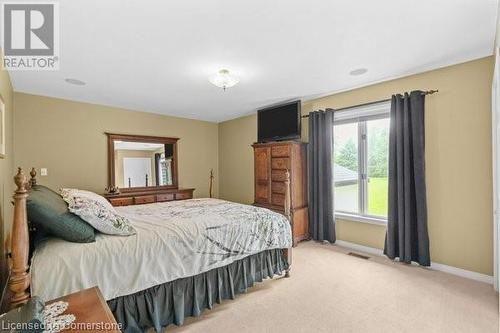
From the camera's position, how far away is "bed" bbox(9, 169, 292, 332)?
4.81 feet

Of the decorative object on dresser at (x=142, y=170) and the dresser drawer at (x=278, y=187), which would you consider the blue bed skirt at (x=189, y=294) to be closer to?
the dresser drawer at (x=278, y=187)

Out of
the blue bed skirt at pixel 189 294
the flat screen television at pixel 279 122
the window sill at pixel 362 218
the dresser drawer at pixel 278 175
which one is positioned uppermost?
the flat screen television at pixel 279 122

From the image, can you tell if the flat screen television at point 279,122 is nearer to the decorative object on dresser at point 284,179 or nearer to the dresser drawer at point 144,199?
the decorative object on dresser at point 284,179

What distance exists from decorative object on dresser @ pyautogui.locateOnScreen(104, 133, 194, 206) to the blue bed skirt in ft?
9.13

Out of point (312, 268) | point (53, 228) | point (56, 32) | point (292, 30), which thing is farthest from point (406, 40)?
point (53, 228)

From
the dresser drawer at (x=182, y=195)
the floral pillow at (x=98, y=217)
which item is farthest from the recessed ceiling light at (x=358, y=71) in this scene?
the dresser drawer at (x=182, y=195)

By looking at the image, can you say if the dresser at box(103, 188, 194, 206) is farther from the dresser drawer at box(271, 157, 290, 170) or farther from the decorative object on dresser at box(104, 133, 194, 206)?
the dresser drawer at box(271, 157, 290, 170)

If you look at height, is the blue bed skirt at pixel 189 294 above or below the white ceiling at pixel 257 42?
below

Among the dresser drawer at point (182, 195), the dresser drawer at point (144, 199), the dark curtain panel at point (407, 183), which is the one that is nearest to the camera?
the dark curtain panel at point (407, 183)

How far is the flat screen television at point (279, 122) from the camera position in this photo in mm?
4215

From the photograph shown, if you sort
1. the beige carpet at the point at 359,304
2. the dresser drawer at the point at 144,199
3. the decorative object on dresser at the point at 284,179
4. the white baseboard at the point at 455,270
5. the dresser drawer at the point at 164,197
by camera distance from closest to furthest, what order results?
the beige carpet at the point at 359,304, the white baseboard at the point at 455,270, the decorative object on dresser at the point at 284,179, the dresser drawer at the point at 144,199, the dresser drawer at the point at 164,197

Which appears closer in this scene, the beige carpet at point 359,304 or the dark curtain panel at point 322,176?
the beige carpet at point 359,304

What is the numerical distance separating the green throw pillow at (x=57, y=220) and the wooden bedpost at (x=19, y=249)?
0.32 meters

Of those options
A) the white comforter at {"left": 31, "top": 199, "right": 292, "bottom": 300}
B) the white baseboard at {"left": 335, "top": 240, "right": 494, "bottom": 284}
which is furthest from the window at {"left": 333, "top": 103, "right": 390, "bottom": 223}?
the white comforter at {"left": 31, "top": 199, "right": 292, "bottom": 300}
